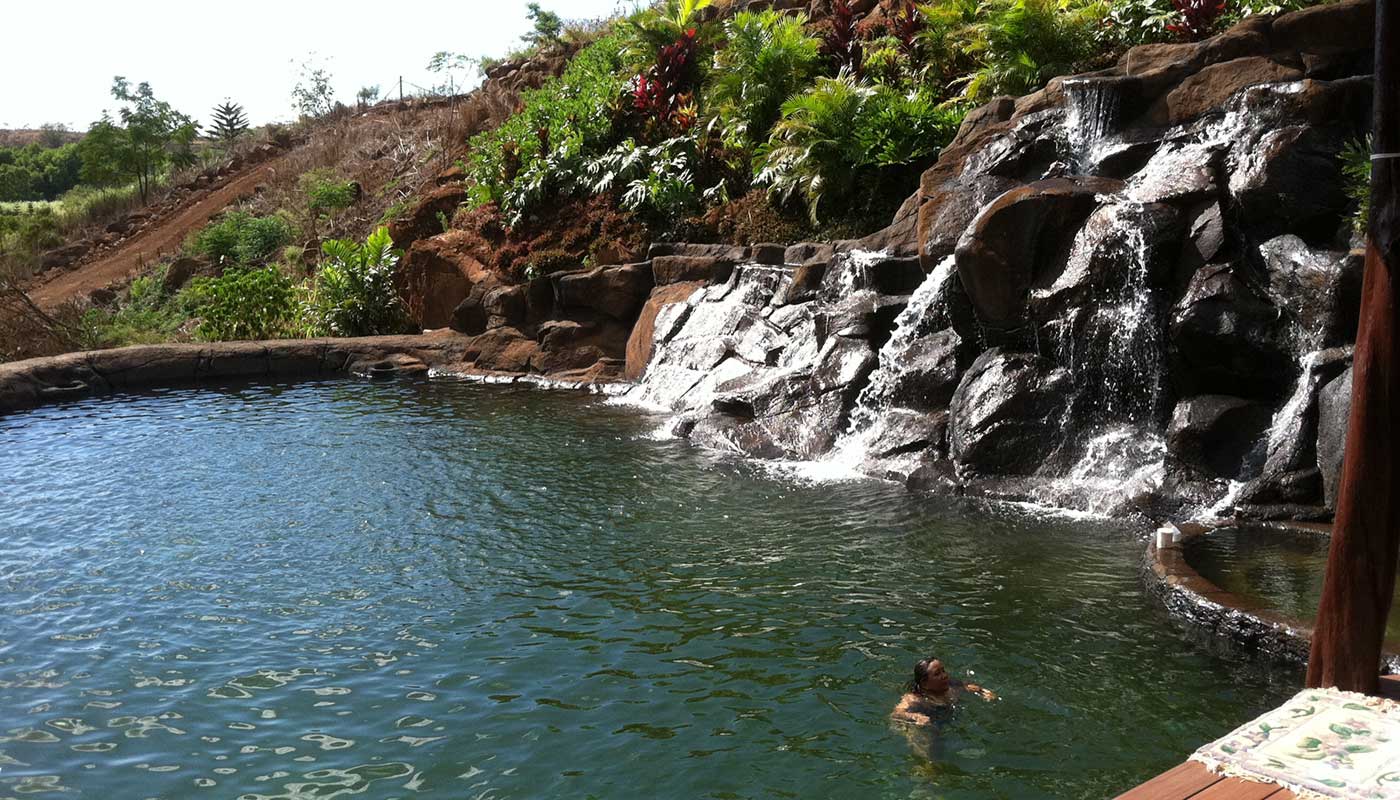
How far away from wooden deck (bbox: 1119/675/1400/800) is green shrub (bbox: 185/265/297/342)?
18755mm

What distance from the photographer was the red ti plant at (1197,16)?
1300 cm

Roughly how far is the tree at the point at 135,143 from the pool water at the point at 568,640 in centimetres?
2860

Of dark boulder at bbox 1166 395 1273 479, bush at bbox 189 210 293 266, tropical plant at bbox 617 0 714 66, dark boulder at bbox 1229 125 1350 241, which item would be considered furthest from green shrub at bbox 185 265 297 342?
dark boulder at bbox 1229 125 1350 241

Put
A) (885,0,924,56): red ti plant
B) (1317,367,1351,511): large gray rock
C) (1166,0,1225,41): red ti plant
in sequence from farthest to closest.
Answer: (885,0,924,56): red ti plant
(1166,0,1225,41): red ti plant
(1317,367,1351,511): large gray rock

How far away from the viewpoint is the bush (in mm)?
26391

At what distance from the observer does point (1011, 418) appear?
32.2 feet

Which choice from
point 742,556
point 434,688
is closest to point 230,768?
point 434,688

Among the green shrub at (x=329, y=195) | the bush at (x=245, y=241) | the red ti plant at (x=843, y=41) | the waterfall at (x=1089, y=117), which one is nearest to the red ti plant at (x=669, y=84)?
the red ti plant at (x=843, y=41)

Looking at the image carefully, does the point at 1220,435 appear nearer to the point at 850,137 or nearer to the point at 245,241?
the point at 850,137

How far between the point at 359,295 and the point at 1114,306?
14325 mm

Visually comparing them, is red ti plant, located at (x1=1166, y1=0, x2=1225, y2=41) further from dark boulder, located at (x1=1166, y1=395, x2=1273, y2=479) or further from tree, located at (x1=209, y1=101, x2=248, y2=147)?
tree, located at (x1=209, y1=101, x2=248, y2=147)

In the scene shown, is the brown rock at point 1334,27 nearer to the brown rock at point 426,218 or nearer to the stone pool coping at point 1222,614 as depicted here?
the stone pool coping at point 1222,614

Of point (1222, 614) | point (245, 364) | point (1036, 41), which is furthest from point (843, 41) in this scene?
point (1222, 614)

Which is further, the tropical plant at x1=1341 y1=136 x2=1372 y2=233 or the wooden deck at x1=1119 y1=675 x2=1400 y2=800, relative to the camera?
the tropical plant at x1=1341 y1=136 x2=1372 y2=233
